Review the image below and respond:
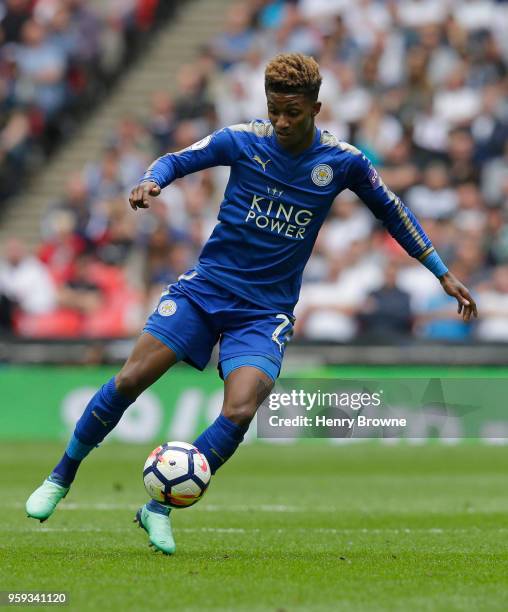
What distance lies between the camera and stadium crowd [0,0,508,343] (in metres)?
18.6

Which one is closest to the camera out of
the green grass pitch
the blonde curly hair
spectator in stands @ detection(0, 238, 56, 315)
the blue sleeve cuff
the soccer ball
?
the green grass pitch

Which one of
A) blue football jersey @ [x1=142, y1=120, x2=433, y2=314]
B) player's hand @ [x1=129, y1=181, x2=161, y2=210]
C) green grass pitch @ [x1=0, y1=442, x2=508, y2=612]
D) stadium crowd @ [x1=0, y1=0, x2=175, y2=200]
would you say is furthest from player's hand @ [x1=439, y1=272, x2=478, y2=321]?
stadium crowd @ [x1=0, y1=0, x2=175, y2=200]

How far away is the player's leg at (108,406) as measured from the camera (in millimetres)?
7852

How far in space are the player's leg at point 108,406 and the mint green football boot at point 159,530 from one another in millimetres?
513

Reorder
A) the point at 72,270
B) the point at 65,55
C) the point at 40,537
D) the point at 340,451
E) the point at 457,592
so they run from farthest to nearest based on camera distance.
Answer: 1. the point at 65,55
2. the point at 72,270
3. the point at 340,451
4. the point at 40,537
5. the point at 457,592

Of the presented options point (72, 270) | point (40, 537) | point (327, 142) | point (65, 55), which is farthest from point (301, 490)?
point (65, 55)

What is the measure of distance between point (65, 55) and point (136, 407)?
8.65 metres

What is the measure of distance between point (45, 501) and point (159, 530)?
0.70 meters

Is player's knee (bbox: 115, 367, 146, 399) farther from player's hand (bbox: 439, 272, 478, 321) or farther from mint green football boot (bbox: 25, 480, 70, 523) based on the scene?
player's hand (bbox: 439, 272, 478, 321)

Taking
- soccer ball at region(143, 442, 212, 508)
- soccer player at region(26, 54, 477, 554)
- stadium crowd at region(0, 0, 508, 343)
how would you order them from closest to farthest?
soccer ball at region(143, 442, 212, 508) < soccer player at region(26, 54, 477, 554) < stadium crowd at region(0, 0, 508, 343)

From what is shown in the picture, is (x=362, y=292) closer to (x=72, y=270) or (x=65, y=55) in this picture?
(x=72, y=270)

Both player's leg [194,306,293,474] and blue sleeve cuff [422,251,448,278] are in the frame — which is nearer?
player's leg [194,306,293,474]

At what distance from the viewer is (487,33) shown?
20703 millimetres

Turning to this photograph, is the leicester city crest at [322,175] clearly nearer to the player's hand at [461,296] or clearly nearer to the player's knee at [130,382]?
the player's hand at [461,296]
